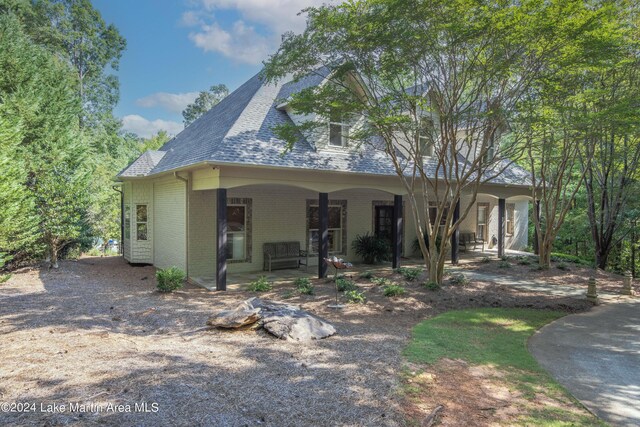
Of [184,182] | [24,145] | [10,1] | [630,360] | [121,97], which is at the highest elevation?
[10,1]

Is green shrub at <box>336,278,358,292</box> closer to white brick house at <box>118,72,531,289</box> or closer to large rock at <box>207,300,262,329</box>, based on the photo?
white brick house at <box>118,72,531,289</box>

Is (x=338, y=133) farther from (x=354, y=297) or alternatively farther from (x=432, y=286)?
(x=354, y=297)

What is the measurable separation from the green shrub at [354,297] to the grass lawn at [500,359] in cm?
176

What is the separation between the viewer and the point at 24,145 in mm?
14250

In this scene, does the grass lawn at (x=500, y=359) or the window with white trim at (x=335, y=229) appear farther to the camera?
the window with white trim at (x=335, y=229)

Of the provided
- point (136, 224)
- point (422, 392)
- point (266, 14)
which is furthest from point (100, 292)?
point (266, 14)

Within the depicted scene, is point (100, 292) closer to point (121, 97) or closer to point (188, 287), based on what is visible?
point (188, 287)

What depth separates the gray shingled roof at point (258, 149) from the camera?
10.8 meters

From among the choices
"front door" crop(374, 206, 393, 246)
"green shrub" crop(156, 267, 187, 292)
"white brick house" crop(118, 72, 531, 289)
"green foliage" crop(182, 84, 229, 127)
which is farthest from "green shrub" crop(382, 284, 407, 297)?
"green foliage" crop(182, 84, 229, 127)

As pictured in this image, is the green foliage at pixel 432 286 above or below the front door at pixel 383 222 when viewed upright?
below

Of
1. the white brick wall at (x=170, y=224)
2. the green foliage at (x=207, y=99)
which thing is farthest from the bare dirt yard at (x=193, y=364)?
the green foliage at (x=207, y=99)

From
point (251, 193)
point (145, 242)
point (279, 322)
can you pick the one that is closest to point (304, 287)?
point (279, 322)

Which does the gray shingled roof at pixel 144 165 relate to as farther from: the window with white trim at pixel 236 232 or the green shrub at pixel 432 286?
the green shrub at pixel 432 286

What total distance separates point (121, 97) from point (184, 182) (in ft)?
99.0
